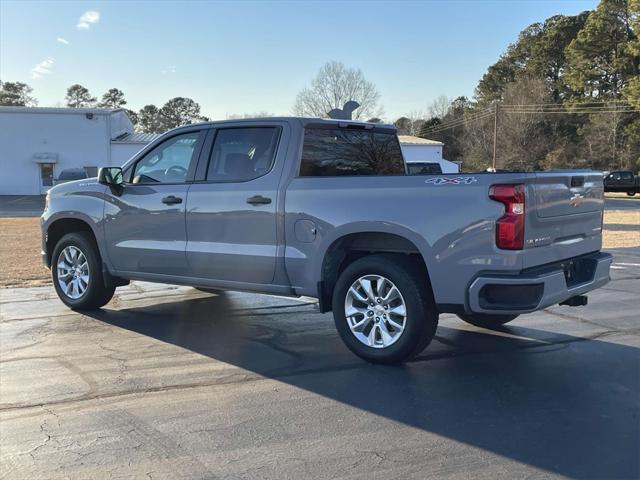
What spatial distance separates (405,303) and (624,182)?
42.6 metres

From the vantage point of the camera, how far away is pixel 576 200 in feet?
16.0

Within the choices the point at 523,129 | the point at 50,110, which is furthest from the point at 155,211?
the point at 523,129

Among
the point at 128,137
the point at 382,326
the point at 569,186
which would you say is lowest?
the point at 382,326

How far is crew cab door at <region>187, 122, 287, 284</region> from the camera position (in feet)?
18.0

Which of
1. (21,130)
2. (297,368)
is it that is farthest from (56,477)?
(21,130)

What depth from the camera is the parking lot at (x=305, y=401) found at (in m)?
3.33

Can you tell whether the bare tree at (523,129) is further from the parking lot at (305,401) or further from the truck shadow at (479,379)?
the parking lot at (305,401)

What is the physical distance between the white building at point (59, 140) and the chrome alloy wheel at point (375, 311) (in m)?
37.3

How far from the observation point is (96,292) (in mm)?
7012

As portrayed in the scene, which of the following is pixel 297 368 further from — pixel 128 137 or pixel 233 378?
pixel 128 137

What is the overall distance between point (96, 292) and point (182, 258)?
1581 millimetres

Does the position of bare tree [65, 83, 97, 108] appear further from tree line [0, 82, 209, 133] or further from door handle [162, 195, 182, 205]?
door handle [162, 195, 182, 205]

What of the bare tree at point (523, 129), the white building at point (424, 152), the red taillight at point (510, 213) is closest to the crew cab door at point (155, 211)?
the red taillight at point (510, 213)

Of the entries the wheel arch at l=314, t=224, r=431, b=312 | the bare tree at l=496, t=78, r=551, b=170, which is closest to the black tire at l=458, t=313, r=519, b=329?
the wheel arch at l=314, t=224, r=431, b=312
